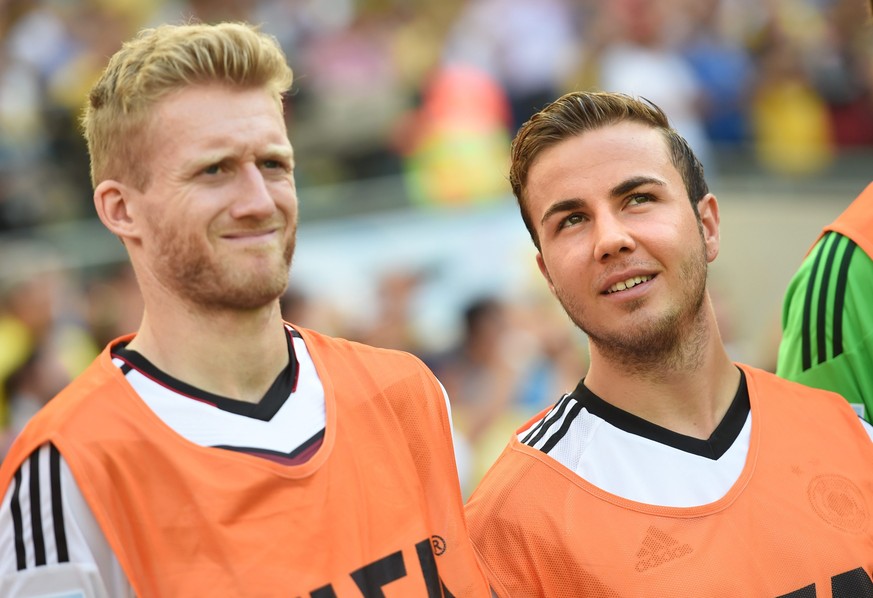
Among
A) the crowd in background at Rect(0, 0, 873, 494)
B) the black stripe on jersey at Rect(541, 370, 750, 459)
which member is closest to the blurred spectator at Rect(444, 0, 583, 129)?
the crowd in background at Rect(0, 0, 873, 494)

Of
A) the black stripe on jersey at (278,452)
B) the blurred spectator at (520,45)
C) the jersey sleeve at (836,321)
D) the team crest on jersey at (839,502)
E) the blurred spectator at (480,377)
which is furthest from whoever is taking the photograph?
the blurred spectator at (520,45)

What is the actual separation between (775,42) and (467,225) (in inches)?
167

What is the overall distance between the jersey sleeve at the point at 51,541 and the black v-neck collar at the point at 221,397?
0.29 m

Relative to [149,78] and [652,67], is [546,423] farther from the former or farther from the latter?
[652,67]

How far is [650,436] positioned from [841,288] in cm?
60

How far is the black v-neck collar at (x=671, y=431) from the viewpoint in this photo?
2674 mm

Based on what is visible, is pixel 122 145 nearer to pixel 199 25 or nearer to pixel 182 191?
pixel 182 191

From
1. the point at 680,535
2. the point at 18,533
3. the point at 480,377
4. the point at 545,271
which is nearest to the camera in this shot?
the point at 18,533

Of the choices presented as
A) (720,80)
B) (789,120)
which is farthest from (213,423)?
(789,120)

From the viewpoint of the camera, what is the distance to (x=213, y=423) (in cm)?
233

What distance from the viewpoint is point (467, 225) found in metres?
8.08

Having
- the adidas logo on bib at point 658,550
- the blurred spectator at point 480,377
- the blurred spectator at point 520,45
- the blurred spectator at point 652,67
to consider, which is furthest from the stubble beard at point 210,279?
the blurred spectator at point 520,45

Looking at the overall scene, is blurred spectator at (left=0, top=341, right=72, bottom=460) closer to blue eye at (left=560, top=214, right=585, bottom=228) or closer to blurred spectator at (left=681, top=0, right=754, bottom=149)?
blue eye at (left=560, top=214, right=585, bottom=228)

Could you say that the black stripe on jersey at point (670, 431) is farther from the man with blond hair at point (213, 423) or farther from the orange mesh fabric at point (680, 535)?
the man with blond hair at point (213, 423)
